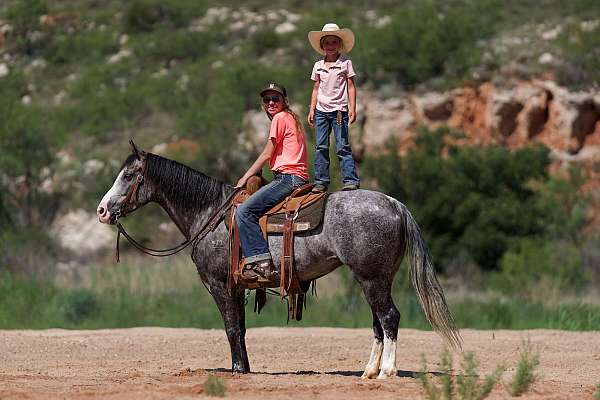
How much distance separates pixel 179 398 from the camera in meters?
8.35

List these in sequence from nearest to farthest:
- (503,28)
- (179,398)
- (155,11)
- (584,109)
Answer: (179,398)
(584,109)
(503,28)
(155,11)

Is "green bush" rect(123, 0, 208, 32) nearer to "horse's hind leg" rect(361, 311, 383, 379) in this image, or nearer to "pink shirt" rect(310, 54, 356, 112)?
"pink shirt" rect(310, 54, 356, 112)

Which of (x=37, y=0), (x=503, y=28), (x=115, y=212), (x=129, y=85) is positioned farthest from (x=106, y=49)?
(x=115, y=212)

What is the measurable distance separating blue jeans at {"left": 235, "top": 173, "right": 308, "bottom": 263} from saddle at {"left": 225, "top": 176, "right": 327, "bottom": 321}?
0.07 metres

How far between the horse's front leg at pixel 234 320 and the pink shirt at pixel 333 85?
78.0 inches

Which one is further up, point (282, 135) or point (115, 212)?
point (282, 135)

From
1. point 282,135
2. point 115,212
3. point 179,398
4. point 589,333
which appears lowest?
point 589,333

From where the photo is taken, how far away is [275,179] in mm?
10773

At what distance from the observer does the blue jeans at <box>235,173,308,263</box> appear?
1047 cm

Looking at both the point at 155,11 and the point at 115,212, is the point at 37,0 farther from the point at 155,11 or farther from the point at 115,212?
the point at 115,212

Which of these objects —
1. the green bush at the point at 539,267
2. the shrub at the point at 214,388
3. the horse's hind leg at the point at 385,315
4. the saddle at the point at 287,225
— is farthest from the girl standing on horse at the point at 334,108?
the green bush at the point at 539,267

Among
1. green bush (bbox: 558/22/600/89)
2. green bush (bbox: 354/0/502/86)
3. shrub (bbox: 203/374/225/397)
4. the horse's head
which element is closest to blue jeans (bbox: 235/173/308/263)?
the horse's head

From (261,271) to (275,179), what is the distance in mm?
907

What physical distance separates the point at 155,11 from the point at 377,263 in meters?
53.0
